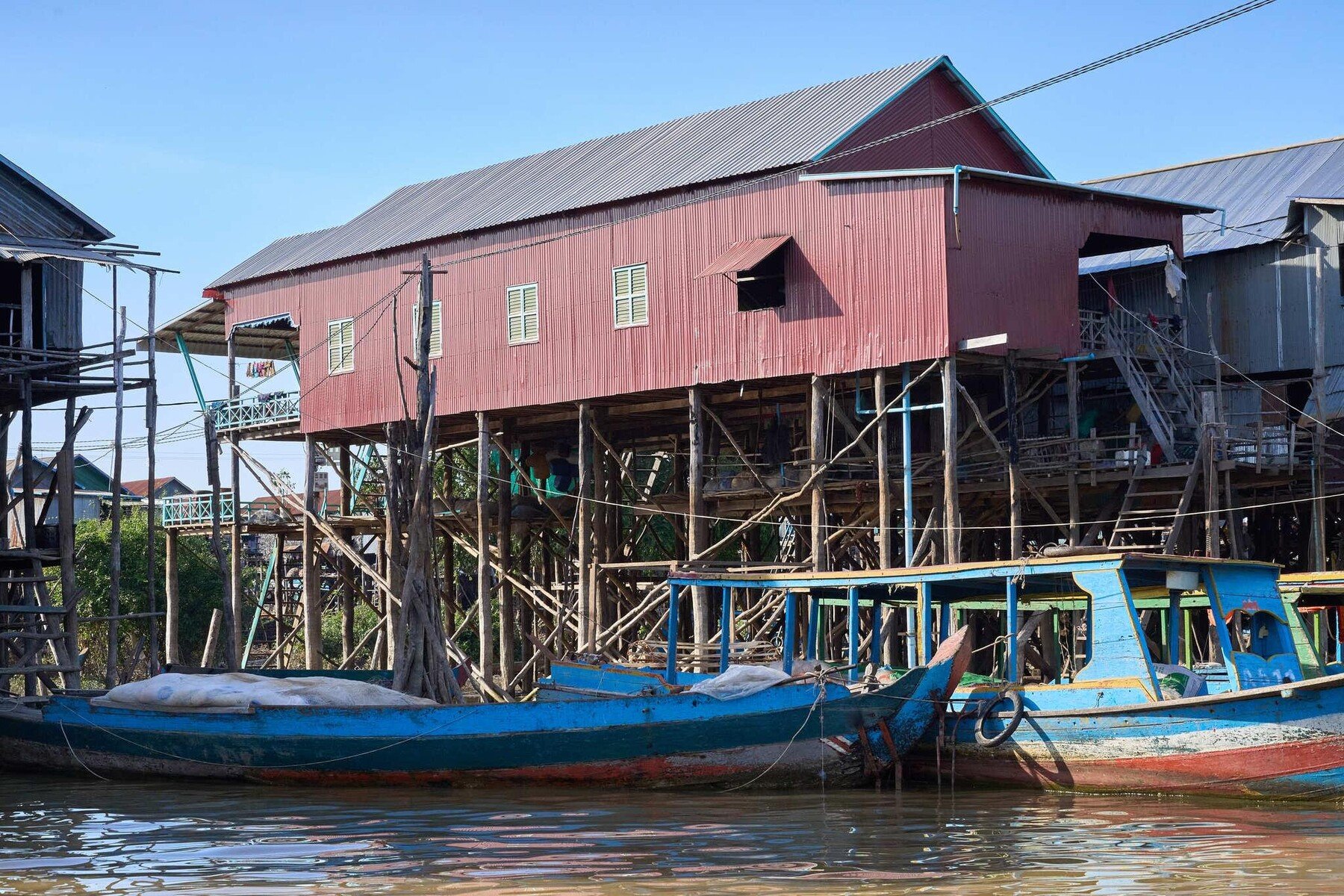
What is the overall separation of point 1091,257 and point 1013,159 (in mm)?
3007

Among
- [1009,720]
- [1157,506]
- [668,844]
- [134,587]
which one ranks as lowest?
[668,844]

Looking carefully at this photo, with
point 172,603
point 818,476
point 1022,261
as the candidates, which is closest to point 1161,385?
point 1022,261

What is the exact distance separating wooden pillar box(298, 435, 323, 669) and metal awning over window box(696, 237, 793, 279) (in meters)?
10.3

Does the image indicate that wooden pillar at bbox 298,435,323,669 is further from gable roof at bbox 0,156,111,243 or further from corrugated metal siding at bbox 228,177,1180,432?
gable roof at bbox 0,156,111,243

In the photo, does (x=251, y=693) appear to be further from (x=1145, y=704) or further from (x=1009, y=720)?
(x=1145, y=704)

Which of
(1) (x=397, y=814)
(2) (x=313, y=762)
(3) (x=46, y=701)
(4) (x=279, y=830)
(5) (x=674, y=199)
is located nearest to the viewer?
(4) (x=279, y=830)

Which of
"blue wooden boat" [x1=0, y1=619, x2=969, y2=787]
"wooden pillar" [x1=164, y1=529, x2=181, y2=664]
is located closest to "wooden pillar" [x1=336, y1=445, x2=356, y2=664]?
"wooden pillar" [x1=164, y1=529, x2=181, y2=664]

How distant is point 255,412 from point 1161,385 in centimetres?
1728

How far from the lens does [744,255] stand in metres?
26.3

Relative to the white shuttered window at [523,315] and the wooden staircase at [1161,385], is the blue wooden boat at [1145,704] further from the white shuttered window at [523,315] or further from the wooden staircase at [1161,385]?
the white shuttered window at [523,315]

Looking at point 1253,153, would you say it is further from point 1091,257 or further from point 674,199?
point 674,199

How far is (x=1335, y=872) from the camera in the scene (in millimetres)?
12523

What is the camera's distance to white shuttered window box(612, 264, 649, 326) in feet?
92.6

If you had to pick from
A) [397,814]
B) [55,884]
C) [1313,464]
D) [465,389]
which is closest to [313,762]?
[397,814]
